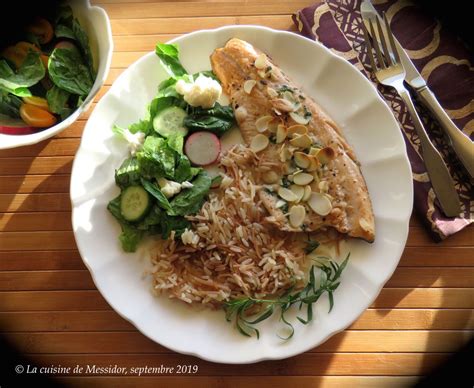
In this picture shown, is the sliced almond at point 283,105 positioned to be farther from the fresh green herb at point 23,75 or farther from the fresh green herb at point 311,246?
the fresh green herb at point 23,75

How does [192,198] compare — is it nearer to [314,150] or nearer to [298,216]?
[298,216]

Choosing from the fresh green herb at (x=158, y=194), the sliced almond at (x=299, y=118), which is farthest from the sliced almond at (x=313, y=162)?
the fresh green herb at (x=158, y=194)

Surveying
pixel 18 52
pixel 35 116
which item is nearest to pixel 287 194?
pixel 35 116

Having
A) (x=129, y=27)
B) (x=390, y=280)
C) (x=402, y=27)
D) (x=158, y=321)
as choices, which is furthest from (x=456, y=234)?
(x=129, y=27)

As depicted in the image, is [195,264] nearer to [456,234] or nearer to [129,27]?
[456,234]

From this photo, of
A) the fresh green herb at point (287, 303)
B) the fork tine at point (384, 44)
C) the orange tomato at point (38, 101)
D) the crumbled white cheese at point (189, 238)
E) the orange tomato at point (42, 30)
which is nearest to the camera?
the fresh green herb at point (287, 303)

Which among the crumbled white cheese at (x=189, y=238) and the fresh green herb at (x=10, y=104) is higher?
the fresh green herb at (x=10, y=104)

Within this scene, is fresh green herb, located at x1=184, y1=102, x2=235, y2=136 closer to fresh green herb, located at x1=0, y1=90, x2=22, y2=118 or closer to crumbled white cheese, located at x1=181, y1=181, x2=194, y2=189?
crumbled white cheese, located at x1=181, y1=181, x2=194, y2=189
